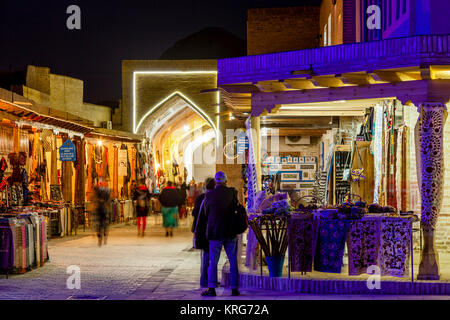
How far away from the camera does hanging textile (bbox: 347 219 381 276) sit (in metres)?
8.88

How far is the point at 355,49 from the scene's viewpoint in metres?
9.00

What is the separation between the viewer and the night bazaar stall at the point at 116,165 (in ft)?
72.6

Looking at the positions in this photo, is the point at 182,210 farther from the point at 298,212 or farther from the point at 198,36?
the point at 198,36

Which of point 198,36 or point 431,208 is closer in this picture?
point 431,208

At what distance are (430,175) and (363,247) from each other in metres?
1.33

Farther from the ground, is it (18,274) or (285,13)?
(285,13)

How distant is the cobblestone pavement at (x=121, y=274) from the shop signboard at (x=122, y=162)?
817cm

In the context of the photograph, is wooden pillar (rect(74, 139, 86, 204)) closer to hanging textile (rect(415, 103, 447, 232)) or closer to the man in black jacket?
the man in black jacket

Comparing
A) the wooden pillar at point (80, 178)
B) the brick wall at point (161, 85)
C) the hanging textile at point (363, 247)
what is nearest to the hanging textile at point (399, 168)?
the hanging textile at point (363, 247)

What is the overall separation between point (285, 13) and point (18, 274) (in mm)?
17816

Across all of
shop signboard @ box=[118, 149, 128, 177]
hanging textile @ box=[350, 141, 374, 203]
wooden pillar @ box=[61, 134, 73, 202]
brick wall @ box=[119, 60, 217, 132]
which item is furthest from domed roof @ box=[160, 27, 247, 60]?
hanging textile @ box=[350, 141, 374, 203]

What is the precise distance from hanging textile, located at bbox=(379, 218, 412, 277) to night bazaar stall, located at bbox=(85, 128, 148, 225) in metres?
13.4

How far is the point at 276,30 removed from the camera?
1011 inches
